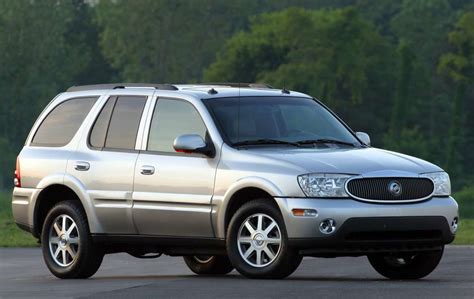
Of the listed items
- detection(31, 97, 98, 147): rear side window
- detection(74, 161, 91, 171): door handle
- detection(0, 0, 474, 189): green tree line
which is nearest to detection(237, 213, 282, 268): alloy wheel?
detection(74, 161, 91, 171): door handle

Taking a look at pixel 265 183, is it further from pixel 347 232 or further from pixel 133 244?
pixel 133 244

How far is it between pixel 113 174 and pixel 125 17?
128 meters

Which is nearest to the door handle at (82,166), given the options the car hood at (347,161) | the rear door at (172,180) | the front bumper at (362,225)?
the rear door at (172,180)

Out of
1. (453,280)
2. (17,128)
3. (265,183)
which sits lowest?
(17,128)

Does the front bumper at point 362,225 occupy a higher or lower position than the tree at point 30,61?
higher

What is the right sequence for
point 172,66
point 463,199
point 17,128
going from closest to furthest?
point 463,199
point 17,128
point 172,66

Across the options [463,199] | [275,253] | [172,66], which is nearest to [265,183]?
[275,253]

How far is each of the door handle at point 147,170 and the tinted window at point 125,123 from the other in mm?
387

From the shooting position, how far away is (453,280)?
13.4 metres

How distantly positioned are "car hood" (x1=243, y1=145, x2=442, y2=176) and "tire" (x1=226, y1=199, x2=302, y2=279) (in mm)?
435

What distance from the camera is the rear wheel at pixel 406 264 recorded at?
13828 millimetres

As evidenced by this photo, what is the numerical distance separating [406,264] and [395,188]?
4.18 feet

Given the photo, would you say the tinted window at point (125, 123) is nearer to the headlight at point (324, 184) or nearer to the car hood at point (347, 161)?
the car hood at point (347, 161)

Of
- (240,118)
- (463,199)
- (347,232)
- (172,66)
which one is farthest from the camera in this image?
(172,66)
